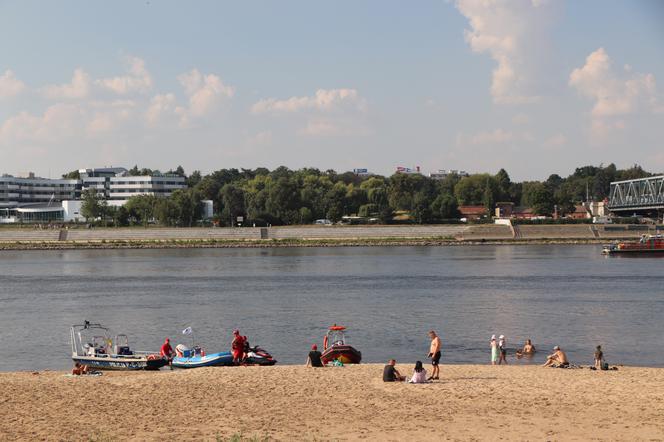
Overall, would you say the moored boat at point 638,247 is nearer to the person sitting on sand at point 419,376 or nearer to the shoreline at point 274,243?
the shoreline at point 274,243

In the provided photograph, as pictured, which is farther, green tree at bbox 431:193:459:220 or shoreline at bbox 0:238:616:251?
green tree at bbox 431:193:459:220

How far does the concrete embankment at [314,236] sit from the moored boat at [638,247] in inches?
753

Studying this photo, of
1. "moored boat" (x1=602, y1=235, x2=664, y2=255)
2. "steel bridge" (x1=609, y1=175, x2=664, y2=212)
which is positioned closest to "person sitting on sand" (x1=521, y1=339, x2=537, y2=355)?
"moored boat" (x1=602, y1=235, x2=664, y2=255)

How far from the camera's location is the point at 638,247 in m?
109

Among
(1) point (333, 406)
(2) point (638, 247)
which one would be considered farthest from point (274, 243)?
(1) point (333, 406)

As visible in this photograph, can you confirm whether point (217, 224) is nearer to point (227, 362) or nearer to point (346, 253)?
point (346, 253)

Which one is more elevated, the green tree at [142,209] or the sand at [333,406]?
the green tree at [142,209]

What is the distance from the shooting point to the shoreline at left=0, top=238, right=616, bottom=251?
131625mm

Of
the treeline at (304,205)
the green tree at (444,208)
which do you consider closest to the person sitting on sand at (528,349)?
the treeline at (304,205)

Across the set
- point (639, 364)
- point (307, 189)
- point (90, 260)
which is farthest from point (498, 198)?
point (639, 364)

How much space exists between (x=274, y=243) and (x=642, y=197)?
75.1m

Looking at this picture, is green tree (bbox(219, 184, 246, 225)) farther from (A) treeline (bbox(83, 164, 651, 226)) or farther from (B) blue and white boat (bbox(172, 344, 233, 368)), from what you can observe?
(B) blue and white boat (bbox(172, 344, 233, 368))

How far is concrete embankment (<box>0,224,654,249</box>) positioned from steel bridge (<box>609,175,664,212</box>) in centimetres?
1776

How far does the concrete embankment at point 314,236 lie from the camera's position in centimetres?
13362
